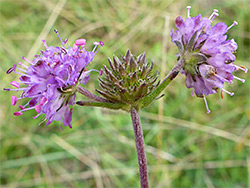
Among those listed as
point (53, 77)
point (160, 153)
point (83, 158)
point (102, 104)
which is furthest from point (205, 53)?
point (83, 158)

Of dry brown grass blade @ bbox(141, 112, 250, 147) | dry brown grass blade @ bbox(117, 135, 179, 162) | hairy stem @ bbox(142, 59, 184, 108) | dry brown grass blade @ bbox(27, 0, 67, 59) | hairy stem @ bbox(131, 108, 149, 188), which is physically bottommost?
hairy stem @ bbox(131, 108, 149, 188)

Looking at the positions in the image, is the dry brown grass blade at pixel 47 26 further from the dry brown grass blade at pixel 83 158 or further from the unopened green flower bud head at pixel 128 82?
the unopened green flower bud head at pixel 128 82

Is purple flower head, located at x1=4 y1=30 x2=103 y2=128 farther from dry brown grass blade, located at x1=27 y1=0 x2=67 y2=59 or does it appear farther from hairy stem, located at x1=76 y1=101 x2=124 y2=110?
dry brown grass blade, located at x1=27 y1=0 x2=67 y2=59

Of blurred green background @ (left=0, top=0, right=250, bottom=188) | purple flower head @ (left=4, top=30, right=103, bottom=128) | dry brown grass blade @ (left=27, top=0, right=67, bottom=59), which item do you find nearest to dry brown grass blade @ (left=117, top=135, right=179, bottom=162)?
blurred green background @ (left=0, top=0, right=250, bottom=188)

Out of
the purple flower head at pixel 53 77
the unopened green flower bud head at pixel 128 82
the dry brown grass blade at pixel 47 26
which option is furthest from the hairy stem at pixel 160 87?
the dry brown grass blade at pixel 47 26

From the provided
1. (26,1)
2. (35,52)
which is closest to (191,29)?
(35,52)

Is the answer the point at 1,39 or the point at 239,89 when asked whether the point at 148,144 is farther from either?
the point at 1,39
